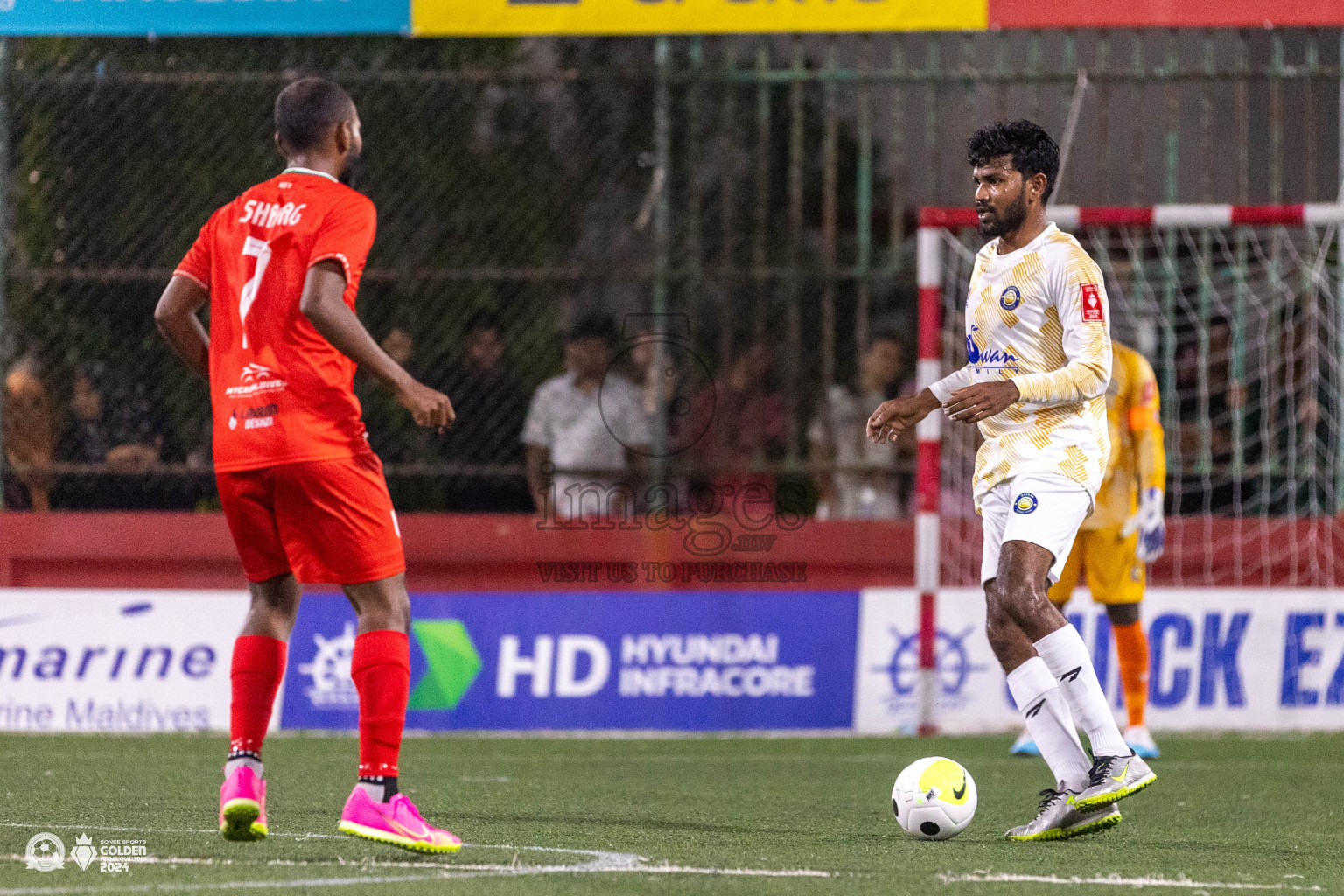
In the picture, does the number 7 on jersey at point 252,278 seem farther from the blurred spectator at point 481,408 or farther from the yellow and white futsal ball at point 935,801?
the blurred spectator at point 481,408

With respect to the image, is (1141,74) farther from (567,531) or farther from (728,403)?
(567,531)

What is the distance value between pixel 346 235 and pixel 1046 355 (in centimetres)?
209

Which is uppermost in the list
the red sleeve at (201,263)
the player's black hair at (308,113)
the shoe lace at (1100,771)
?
the player's black hair at (308,113)

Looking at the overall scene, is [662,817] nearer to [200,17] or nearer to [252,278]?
[252,278]

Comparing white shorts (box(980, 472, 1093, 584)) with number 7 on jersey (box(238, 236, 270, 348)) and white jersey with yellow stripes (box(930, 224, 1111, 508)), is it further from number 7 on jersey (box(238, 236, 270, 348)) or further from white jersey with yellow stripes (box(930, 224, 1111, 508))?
number 7 on jersey (box(238, 236, 270, 348))

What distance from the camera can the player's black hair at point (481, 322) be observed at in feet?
33.3

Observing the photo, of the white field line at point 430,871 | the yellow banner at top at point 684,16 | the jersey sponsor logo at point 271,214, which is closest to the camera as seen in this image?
the white field line at point 430,871

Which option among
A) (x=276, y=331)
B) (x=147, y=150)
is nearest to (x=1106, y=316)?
(x=276, y=331)

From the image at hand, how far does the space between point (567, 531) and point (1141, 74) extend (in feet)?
13.2

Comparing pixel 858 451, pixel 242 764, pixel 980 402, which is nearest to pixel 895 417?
pixel 980 402

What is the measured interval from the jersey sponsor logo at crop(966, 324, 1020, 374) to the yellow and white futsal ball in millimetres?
1182

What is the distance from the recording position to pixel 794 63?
988 cm

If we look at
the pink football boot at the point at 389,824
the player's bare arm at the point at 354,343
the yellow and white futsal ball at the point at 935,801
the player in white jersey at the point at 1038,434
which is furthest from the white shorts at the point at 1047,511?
the pink football boot at the point at 389,824

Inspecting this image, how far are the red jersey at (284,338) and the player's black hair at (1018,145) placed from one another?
1.88 m
